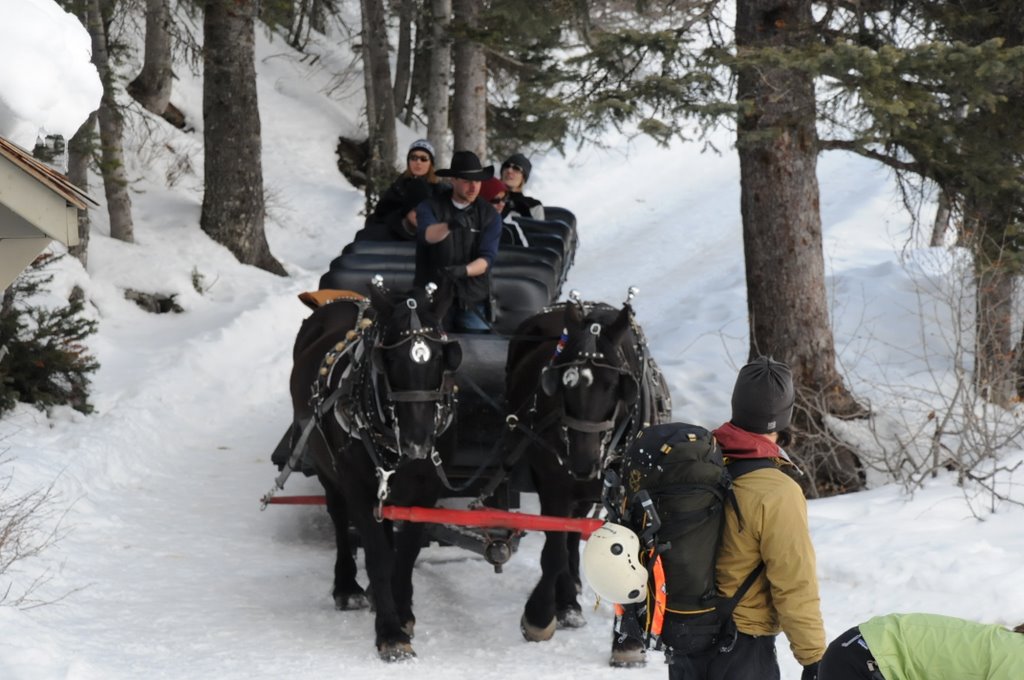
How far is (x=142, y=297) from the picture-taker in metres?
14.6

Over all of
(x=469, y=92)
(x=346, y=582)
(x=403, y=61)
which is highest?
(x=403, y=61)

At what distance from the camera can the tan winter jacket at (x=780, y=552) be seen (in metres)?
3.78

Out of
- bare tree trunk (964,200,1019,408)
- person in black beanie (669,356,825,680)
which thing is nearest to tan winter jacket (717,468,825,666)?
person in black beanie (669,356,825,680)

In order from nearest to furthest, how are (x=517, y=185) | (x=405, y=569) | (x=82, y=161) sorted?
1. (x=405, y=569)
2. (x=517, y=185)
3. (x=82, y=161)

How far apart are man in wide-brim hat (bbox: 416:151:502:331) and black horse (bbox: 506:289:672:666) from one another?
691 millimetres

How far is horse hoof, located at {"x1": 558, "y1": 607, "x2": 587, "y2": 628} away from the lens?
6.88 meters

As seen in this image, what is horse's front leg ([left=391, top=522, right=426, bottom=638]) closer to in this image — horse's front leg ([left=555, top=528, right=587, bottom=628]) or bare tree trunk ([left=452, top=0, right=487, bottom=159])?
horse's front leg ([left=555, top=528, right=587, bottom=628])

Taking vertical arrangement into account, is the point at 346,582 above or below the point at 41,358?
below

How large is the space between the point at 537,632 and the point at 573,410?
4.27ft

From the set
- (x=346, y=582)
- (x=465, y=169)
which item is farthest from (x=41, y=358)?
(x=465, y=169)

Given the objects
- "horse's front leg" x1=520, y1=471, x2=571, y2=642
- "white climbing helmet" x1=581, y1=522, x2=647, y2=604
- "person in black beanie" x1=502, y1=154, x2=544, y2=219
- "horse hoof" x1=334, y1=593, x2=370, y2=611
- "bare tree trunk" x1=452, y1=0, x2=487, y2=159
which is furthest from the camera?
"bare tree trunk" x1=452, y1=0, x2=487, y2=159

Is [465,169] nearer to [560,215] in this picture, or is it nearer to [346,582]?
[346,582]

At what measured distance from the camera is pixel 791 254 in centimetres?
1012

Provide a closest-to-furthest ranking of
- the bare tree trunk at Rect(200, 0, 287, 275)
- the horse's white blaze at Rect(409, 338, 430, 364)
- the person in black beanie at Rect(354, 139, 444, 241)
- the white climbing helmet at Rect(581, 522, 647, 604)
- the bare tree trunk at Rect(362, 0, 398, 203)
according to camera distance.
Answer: the white climbing helmet at Rect(581, 522, 647, 604) < the horse's white blaze at Rect(409, 338, 430, 364) < the person in black beanie at Rect(354, 139, 444, 241) < the bare tree trunk at Rect(200, 0, 287, 275) < the bare tree trunk at Rect(362, 0, 398, 203)
